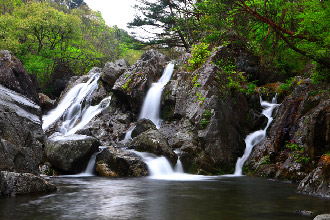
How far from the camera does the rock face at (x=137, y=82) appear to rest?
62.3 feet

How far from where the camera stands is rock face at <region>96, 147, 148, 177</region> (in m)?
12.0

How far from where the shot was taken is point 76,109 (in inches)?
910

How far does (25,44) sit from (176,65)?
1854 centimetres

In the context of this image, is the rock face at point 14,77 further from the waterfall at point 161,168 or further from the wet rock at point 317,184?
the wet rock at point 317,184

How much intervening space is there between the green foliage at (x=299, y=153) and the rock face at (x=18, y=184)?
8.48m

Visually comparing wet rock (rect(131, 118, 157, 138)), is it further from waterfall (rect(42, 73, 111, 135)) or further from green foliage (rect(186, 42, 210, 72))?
waterfall (rect(42, 73, 111, 135))

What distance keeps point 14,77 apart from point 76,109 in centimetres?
→ 576

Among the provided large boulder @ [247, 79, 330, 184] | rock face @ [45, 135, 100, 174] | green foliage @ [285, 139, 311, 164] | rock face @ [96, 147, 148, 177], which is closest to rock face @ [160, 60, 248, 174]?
large boulder @ [247, 79, 330, 184]

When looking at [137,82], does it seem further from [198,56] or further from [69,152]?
[69,152]

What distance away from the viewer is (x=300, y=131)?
37.7ft

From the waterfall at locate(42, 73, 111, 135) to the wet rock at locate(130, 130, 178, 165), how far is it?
7745mm

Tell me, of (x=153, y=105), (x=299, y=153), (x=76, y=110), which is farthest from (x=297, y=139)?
(x=76, y=110)

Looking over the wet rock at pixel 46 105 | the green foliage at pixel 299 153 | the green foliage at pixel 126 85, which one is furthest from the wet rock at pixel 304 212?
the wet rock at pixel 46 105

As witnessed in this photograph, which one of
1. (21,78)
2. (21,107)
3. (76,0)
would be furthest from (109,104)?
(76,0)
